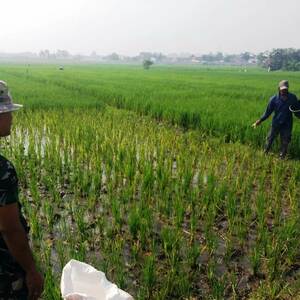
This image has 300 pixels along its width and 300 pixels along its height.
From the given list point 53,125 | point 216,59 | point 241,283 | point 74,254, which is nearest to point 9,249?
point 74,254

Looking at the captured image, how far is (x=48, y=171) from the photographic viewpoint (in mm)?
5484

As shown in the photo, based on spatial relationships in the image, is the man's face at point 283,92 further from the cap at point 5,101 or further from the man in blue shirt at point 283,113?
the cap at point 5,101

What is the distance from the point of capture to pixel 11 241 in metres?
1.60

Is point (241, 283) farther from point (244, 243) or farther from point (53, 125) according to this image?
point (53, 125)

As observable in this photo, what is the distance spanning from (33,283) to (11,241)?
0.29 metres

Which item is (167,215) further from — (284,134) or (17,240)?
(284,134)

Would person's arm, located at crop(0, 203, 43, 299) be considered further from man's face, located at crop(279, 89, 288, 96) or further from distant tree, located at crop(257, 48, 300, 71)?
distant tree, located at crop(257, 48, 300, 71)

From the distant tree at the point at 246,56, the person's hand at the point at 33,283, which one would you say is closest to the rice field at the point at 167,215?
the person's hand at the point at 33,283

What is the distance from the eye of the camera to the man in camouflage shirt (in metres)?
1.52

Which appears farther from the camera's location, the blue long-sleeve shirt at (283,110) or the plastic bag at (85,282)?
the blue long-sleeve shirt at (283,110)

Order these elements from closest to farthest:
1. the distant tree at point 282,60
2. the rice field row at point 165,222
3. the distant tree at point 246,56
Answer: the rice field row at point 165,222
the distant tree at point 282,60
the distant tree at point 246,56

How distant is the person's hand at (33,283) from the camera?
1738 millimetres

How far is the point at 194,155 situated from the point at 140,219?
9.66 ft

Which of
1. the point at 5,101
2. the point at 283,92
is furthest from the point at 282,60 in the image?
the point at 5,101
